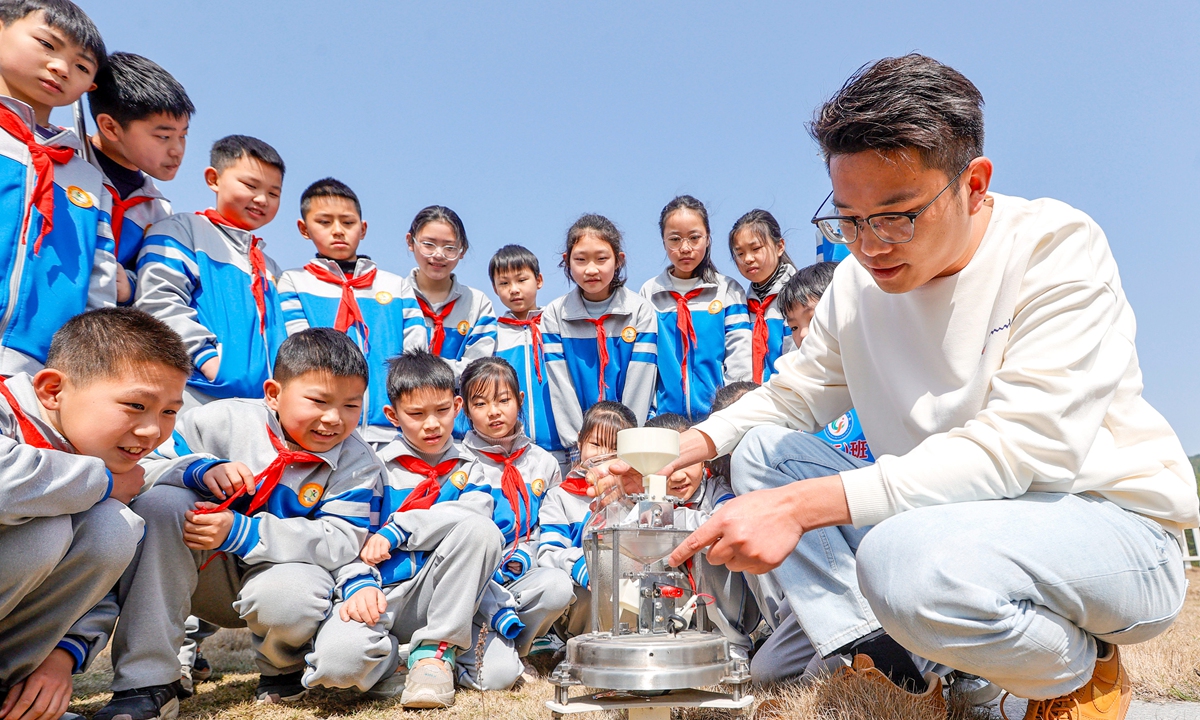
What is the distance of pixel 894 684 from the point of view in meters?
2.43

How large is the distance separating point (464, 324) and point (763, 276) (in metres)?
2.38

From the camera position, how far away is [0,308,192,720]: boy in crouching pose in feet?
8.04

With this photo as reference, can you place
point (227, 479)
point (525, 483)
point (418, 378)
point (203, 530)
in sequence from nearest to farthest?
point (203, 530) < point (227, 479) < point (418, 378) < point (525, 483)

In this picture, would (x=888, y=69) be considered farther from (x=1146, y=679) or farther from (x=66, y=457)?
(x=66, y=457)

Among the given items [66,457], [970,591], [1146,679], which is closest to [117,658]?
[66,457]

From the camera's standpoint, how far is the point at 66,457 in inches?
97.2

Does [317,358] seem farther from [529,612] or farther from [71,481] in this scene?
[529,612]

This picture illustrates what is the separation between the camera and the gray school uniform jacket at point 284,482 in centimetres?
324

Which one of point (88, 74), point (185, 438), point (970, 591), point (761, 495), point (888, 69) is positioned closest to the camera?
point (970, 591)

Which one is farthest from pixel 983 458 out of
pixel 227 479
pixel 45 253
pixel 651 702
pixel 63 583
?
pixel 45 253

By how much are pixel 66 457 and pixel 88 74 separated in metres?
2.47

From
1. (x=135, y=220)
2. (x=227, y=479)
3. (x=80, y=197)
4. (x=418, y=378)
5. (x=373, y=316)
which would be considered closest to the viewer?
(x=227, y=479)

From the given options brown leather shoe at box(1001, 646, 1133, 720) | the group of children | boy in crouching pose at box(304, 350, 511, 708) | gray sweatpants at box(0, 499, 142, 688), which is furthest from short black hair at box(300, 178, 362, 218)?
brown leather shoe at box(1001, 646, 1133, 720)

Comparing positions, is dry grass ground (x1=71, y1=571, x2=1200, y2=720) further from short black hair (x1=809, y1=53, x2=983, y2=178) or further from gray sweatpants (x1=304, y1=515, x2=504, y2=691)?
short black hair (x1=809, y1=53, x2=983, y2=178)
